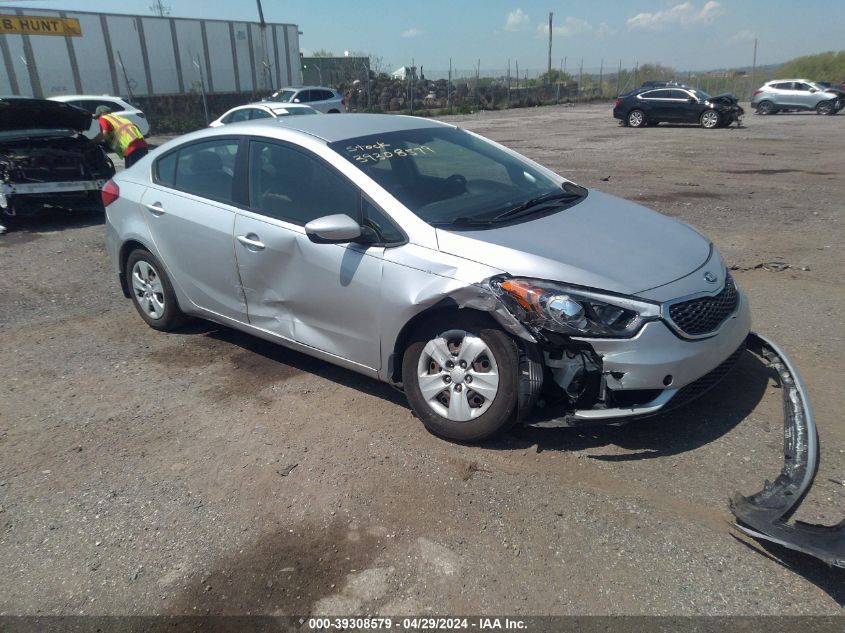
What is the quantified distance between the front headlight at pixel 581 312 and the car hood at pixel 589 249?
0.06m

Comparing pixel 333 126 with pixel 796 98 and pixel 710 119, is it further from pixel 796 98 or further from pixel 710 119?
pixel 796 98

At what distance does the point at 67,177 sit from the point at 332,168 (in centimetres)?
734

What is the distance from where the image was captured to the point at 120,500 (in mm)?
3307

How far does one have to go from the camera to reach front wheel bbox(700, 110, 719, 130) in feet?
80.7

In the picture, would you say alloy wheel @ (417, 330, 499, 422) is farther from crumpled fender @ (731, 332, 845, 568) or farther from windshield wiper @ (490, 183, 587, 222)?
crumpled fender @ (731, 332, 845, 568)

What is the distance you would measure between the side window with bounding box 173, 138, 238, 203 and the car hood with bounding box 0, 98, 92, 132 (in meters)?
5.48

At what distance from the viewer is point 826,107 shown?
31203mm

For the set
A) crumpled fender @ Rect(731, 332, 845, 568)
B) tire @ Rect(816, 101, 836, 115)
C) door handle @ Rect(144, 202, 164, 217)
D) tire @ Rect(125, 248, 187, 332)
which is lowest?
tire @ Rect(816, 101, 836, 115)

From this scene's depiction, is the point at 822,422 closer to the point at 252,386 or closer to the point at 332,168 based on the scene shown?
the point at 332,168

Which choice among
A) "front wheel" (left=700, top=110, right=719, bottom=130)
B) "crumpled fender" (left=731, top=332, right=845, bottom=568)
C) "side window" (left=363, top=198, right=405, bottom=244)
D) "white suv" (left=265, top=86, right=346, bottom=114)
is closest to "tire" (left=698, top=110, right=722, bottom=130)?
"front wheel" (left=700, top=110, right=719, bottom=130)

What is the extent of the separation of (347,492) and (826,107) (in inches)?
1403

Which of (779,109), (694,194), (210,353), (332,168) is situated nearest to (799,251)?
(694,194)

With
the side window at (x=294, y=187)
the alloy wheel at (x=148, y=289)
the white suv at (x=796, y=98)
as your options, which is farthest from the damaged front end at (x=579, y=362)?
the white suv at (x=796, y=98)

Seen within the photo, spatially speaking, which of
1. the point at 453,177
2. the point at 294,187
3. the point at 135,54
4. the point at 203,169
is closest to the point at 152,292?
the point at 203,169
